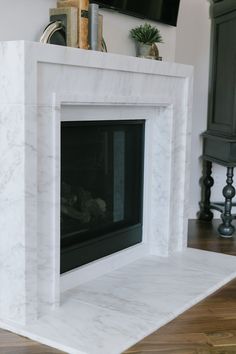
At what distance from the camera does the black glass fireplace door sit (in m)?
2.64

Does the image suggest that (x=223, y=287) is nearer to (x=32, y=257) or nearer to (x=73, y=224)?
(x=73, y=224)

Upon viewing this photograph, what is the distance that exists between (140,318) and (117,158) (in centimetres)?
98

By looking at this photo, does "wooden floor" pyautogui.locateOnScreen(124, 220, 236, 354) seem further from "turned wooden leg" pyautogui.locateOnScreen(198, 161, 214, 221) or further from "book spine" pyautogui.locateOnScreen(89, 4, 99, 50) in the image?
"turned wooden leg" pyautogui.locateOnScreen(198, 161, 214, 221)

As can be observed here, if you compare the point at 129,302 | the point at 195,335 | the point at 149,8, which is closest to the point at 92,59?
the point at 149,8

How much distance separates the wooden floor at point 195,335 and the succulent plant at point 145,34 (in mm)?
1423

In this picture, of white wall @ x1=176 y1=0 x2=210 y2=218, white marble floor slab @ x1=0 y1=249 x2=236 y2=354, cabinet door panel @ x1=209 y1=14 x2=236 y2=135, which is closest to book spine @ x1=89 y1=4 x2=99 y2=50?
white marble floor slab @ x1=0 y1=249 x2=236 y2=354

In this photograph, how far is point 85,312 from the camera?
231 centimetres

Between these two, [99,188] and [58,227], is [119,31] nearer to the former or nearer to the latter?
[99,188]

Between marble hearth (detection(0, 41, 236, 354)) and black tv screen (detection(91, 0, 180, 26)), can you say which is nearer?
marble hearth (detection(0, 41, 236, 354))

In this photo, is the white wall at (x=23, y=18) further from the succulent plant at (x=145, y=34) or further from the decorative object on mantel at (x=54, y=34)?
the succulent plant at (x=145, y=34)

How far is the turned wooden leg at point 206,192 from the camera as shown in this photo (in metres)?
4.13

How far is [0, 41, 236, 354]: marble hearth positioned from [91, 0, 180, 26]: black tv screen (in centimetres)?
39

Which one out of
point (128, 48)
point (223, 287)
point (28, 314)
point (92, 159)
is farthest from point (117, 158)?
point (28, 314)

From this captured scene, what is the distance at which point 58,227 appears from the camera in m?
2.29
